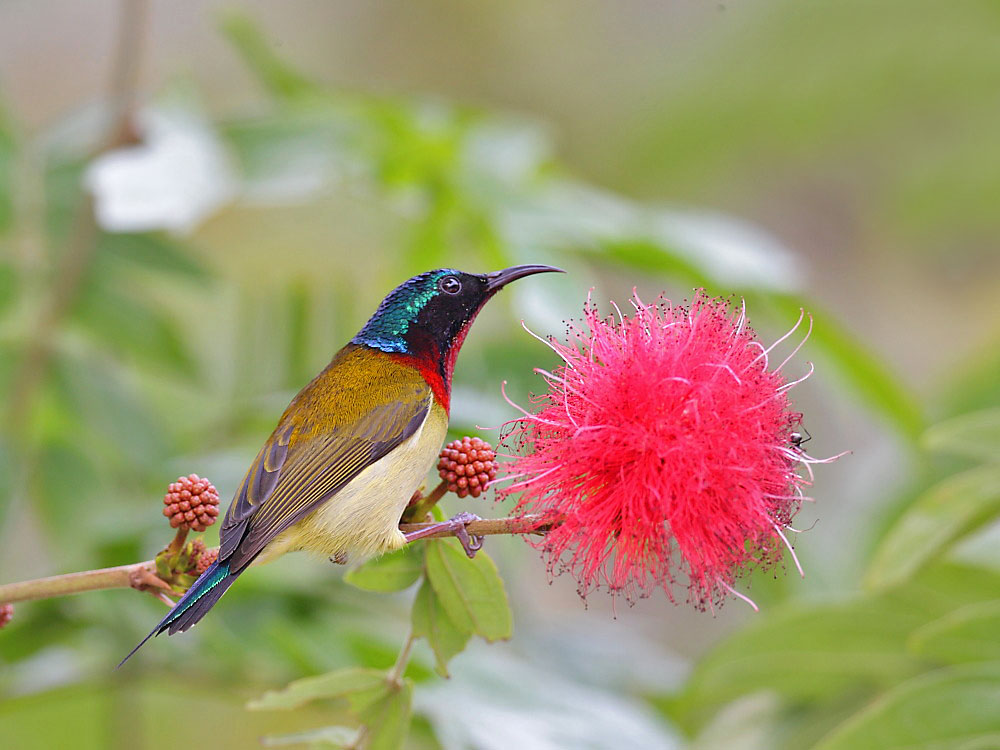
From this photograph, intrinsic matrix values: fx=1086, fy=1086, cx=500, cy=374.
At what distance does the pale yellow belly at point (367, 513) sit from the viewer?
0.87 m

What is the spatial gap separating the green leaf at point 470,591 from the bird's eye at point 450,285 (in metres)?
0.24

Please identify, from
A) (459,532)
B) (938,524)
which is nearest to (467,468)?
(459,532)

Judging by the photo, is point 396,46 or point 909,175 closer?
point 909,175

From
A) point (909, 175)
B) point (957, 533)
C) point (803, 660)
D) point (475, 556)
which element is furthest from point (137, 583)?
point (909, 175)

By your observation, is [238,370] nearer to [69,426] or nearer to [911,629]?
[69,426]

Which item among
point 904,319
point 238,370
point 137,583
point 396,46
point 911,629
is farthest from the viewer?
point 396,46

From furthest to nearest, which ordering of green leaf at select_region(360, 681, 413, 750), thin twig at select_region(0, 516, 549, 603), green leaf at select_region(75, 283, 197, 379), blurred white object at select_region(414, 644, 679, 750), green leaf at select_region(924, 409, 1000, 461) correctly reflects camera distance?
1. green leaf at select_region(75, 283, 197, 379)
2. blurred white object at select_region(414, 644, 679, 750)
3. green leaf at select_region(924, 409, 1000, 461)
4. green leaf at select_region(360, 681, 413, 750)
5. thin twig at select_region(0, 516, 549, 603)

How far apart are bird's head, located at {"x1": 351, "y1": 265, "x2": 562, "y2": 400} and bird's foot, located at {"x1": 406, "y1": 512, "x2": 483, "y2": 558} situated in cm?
23

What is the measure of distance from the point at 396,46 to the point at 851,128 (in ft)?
5.08

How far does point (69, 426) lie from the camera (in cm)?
161

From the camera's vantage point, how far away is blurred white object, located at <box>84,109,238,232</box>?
130 cm

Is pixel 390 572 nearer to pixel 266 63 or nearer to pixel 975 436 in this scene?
pixel 975 436

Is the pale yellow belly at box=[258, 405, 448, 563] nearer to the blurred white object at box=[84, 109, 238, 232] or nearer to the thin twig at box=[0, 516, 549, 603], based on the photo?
the thin twig at box=[0, 516, 549, 603]

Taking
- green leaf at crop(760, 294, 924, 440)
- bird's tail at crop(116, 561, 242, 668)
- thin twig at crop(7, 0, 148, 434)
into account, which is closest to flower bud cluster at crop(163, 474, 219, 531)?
bird's tail at crop(116, 561, 242, 668)
